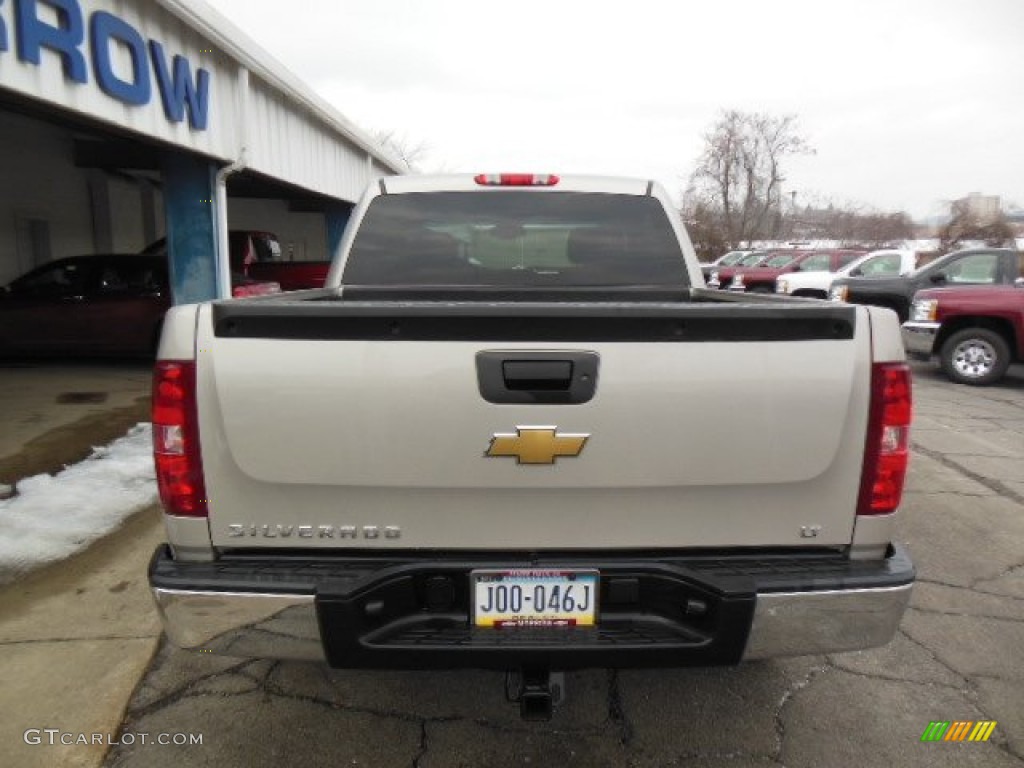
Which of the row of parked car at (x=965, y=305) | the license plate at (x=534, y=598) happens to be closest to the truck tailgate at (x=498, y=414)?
the license plate at (x=534, y=598)

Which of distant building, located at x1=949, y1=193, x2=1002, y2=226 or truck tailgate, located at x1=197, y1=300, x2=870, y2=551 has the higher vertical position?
distant building, located at x1=949, y1=193, x2=1002, y2=226

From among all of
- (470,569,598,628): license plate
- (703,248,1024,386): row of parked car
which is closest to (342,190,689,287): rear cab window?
(470,569,598,628): license plate

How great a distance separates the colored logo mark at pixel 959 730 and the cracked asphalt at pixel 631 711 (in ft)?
0.08

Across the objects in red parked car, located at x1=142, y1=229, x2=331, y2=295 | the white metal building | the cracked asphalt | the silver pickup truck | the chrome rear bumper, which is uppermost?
A: the white metal building

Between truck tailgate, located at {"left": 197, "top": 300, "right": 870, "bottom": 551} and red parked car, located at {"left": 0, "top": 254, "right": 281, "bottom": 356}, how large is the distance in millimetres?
8398

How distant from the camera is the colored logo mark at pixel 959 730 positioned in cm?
239

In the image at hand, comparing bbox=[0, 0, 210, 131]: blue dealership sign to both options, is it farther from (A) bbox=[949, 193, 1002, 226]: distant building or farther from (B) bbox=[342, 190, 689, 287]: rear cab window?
(A) bbox=[949, 193, 1002, 226]: distant building

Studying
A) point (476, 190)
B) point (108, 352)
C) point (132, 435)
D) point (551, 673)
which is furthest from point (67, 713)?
point (108, 352)

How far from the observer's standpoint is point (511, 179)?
367 centimetres

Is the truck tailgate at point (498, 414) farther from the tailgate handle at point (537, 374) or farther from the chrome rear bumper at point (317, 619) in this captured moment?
the chrome rear bumper at point (317, 619)

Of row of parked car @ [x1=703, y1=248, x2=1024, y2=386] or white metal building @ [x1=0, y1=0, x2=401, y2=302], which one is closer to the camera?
white metal building @ [x1=0, y1=0, x2=401, y2=302]

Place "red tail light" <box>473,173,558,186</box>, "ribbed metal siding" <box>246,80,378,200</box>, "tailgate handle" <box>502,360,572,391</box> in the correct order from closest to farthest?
"tailgate handle" <box>502,360,572,391</box> → "red tail light" <box>473,173,558,186</box> → "ribbed metal siding" <box>246,80,378,200</box>

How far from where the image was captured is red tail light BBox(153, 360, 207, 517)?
1.85 meters

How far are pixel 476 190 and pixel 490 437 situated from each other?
2184mm
